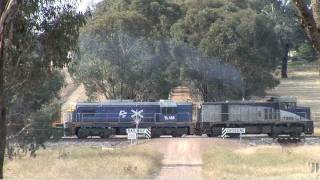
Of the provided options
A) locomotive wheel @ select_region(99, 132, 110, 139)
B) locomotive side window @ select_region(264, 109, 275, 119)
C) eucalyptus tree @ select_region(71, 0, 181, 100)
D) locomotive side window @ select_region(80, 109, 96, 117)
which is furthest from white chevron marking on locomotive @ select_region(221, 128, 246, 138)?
eucalyptus tree @ select_region(71, 0, 181, 100)

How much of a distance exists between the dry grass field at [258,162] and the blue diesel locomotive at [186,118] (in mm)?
11328

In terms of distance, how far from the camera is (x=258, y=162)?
104 ft

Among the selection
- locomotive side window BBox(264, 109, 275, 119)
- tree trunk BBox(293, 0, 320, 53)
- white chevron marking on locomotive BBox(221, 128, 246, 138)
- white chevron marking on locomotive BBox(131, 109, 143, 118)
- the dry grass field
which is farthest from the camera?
locomotive side window BBox(264, 109, 275, 119)

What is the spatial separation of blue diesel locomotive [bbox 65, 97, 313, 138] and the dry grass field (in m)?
11.3

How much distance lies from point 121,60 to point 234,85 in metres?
12.2

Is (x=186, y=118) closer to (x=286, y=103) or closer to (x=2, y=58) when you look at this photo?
(x=286, y=103)

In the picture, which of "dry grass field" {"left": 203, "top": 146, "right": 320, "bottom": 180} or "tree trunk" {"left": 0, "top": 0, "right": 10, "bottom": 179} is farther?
"dry grass field" {"left": 203, "top": 146, "right": 320, "bottom": 180}

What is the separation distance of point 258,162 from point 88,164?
839cm

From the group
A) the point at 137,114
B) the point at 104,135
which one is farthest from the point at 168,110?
the point at 104,135

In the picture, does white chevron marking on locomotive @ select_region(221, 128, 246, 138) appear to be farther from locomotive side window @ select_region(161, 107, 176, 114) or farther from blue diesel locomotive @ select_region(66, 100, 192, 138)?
locomotive side window @ select_region(161, 107, 176, 114)

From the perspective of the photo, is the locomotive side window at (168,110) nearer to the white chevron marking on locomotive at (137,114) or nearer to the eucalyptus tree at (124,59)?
the white chevron marking on locomotive at (137,114)

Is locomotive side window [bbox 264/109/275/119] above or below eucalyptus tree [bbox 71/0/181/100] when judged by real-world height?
below

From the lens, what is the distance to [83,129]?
1989 inches

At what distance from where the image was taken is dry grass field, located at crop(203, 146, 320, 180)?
26.4 m
